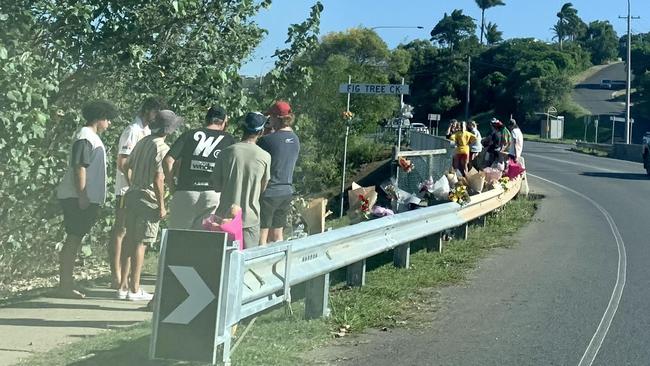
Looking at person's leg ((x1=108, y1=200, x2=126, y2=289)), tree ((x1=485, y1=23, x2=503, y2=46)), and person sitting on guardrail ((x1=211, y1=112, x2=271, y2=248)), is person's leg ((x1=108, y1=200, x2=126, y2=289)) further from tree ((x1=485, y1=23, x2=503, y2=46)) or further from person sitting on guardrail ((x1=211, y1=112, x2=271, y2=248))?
tree ((x1=485, y1=23, x2=503, y2=46))

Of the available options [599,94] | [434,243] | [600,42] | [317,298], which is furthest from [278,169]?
[600,42]

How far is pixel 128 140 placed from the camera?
8203 millimetres

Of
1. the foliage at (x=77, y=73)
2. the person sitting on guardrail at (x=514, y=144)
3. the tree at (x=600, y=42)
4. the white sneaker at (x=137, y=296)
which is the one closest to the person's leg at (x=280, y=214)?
the white sneaker at (x=137, y=296)

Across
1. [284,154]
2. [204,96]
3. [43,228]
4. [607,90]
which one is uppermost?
[607,90]

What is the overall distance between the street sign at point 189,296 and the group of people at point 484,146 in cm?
1264

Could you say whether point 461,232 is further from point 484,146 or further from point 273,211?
point 484,146

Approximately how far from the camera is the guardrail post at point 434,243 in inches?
461

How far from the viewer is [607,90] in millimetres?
93125

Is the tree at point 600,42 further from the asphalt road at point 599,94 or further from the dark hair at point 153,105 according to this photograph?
the dark hair at point 153,105

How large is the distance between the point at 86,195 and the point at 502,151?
12128 millimetres

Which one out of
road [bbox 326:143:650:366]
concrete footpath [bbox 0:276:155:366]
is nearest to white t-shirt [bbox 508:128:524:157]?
road [bbox 326:143:650:366]

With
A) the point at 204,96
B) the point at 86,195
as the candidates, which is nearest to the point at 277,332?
the point at 86,195

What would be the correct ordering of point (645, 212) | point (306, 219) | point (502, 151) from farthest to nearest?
1. point (502, 151)
2. point (645, 212)
3. point (306, 219)

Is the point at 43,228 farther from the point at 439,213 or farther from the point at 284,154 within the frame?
the point at 439,213
